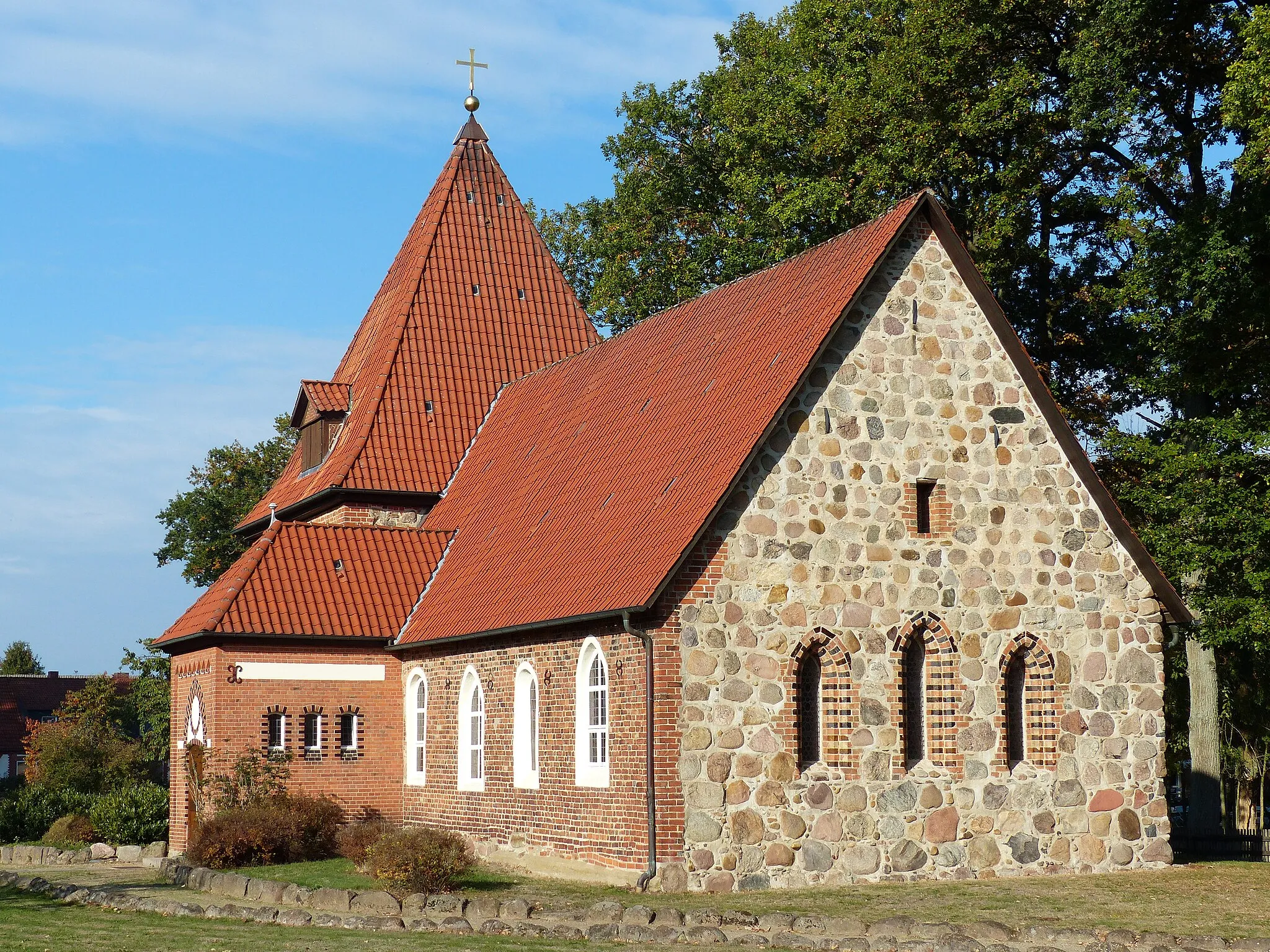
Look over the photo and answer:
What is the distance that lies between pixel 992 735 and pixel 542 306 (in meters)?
16.9

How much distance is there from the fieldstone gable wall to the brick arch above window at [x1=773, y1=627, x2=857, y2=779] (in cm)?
3

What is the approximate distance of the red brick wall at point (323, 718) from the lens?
26906 millimetres

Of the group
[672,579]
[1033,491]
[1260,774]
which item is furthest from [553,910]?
[1260,774]

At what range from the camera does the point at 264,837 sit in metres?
23.9

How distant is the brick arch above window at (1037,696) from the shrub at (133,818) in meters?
16.5

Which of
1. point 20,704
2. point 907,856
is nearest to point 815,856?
point 907,856

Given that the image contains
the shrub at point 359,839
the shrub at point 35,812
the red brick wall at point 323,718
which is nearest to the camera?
the shrub at point 359,839

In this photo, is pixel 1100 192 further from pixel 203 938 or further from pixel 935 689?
pixel 203 938

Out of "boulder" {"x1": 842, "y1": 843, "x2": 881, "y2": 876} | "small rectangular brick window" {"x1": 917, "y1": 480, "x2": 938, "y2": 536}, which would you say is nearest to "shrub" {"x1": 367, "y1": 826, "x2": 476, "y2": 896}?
"boulder" {"x1": 842, "y1": 843, "x2": 881, "y2": 876}

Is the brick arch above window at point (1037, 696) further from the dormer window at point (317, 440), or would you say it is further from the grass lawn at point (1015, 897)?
the dormer window at point (317, 440)

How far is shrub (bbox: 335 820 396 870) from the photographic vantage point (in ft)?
73.7

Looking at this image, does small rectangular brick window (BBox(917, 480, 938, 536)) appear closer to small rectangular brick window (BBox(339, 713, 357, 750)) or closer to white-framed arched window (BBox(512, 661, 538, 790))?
white-framed arched window (BBox(512, 661, 538, 790))

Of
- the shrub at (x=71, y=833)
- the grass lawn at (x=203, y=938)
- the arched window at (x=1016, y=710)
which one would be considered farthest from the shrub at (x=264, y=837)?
the arched window at (x=1016, y=710)

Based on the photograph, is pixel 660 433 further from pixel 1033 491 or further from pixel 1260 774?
pixel 1260 774
